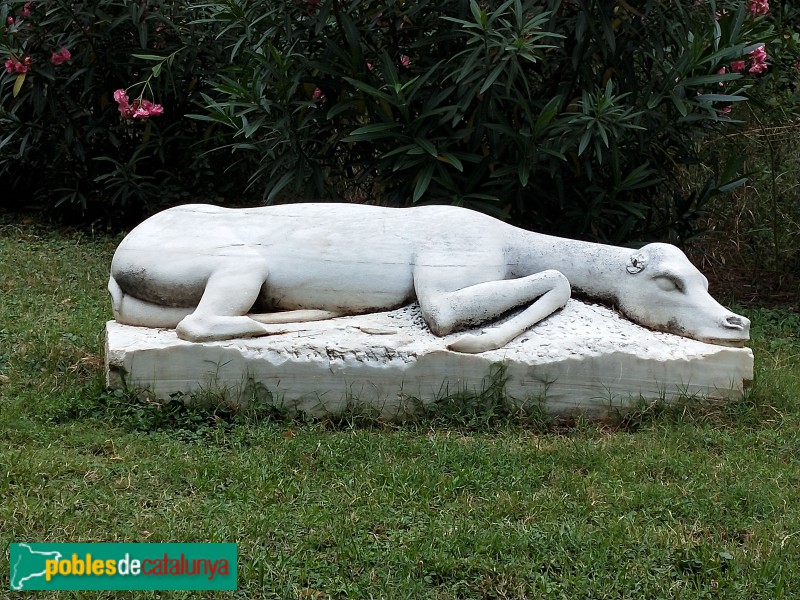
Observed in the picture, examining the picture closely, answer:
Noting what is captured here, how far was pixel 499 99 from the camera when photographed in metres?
6.20

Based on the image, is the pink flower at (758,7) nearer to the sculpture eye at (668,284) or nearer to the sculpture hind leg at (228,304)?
the sculpture eye at (668,284)

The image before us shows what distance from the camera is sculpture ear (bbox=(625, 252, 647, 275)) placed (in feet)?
15.3

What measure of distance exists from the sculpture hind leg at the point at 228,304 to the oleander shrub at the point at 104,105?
3034 millimetres

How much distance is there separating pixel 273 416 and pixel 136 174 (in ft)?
14.7

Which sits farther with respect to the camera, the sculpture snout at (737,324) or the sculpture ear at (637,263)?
the sculpture ear at (637,263)

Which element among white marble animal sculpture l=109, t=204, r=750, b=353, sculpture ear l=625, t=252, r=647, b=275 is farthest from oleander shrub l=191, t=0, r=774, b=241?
sculpture ear l=625, t=252, r=647, b=275

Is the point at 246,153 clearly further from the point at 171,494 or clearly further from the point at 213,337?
the point at 171,494

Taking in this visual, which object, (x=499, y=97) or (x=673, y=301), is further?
(x=499, y=97)

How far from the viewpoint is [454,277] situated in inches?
181

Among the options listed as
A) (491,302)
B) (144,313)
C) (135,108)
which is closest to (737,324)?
(491,302)

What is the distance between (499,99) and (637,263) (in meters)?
1.94

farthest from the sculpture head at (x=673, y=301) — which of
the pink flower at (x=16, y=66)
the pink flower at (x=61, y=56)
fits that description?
the pink flower at (x=16, y=66)

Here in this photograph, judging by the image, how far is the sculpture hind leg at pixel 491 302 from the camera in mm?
4465

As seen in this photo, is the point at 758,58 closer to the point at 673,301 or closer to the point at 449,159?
the point at 449,159
